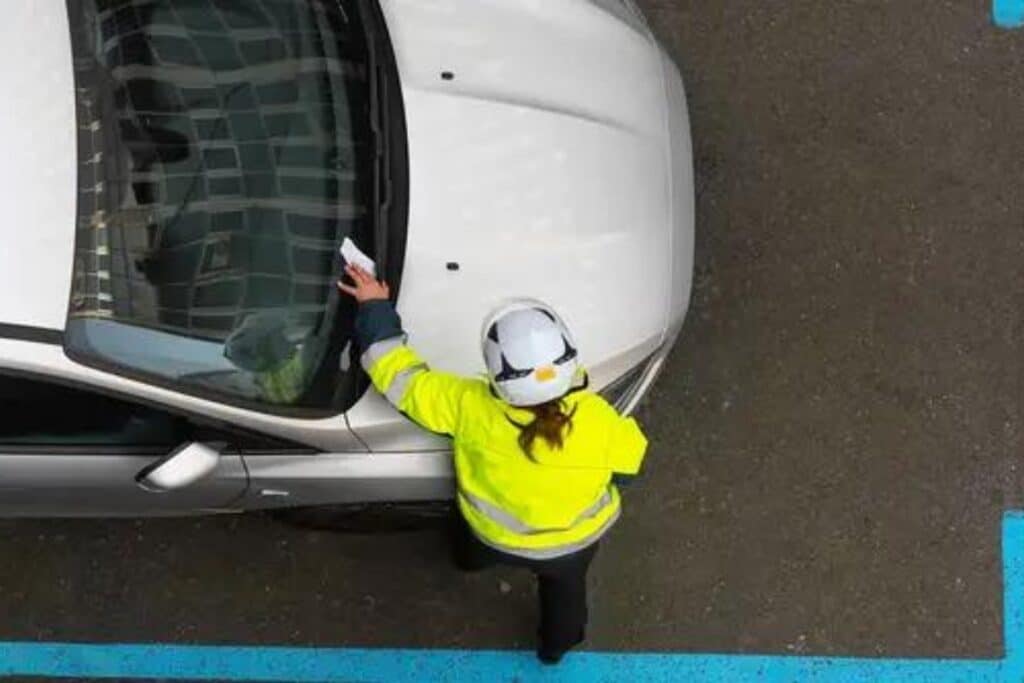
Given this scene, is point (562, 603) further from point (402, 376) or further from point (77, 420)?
point (77, 420)

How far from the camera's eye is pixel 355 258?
12.8 feet

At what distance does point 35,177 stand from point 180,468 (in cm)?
81

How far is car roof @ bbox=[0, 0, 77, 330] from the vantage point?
3551 millimetres

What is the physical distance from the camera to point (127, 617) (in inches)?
196

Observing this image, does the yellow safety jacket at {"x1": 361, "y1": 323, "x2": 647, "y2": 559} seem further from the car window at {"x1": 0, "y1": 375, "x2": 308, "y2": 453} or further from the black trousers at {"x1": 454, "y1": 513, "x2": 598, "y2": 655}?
the car window at {"x1": 0, "y1": 375, "x2": 308, "y2": 453}

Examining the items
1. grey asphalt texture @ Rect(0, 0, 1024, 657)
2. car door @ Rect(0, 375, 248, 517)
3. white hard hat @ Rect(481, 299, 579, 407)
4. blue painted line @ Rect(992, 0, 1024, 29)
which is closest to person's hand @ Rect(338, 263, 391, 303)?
white hard hat @ Rect(481, 299, 579, 407)

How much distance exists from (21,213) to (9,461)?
2.55 ft

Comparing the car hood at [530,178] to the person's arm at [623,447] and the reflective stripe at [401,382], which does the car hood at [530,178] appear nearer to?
the reflective stripe at [401,382]

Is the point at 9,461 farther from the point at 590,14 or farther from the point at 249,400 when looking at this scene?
the point at 590,14

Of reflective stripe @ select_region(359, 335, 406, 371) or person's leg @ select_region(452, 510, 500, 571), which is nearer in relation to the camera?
reflective stripe @ select_region(359, 335, 406, 371)

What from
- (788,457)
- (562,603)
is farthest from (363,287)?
(788,457)

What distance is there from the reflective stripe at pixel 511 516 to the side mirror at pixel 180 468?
703mm

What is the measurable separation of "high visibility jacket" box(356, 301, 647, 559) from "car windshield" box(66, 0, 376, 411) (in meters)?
0.20

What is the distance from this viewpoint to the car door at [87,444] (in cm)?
379
